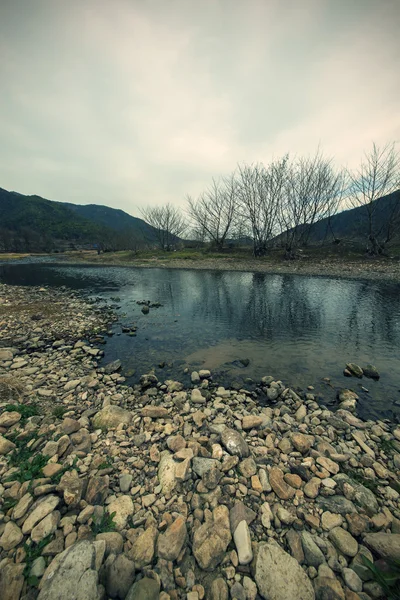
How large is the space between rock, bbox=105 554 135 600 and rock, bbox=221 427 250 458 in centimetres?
206

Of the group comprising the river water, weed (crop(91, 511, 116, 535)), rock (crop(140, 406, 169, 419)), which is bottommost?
the river water

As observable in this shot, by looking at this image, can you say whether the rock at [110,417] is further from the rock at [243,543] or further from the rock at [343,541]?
the rock at [343,541]

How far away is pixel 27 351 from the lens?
314 inches

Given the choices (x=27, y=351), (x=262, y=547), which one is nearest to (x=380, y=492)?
(x=262, y=547)

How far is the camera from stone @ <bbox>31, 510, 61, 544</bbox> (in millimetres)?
2578

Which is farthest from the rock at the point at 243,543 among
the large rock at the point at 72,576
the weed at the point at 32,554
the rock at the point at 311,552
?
the weed at the point at 32,554

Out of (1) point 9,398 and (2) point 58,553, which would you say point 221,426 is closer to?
(2) point 58,553

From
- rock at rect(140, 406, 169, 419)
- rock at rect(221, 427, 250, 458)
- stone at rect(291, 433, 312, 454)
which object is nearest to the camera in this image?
rock at rect(221, 427, 250, 458)

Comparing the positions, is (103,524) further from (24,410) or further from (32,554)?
(24,410)

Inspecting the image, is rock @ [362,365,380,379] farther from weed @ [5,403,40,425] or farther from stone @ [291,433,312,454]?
weed @ [5,403,40,425]

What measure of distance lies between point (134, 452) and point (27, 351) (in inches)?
259

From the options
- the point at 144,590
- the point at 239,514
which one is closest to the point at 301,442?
the point at 239,514

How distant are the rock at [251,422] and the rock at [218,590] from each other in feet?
7.91

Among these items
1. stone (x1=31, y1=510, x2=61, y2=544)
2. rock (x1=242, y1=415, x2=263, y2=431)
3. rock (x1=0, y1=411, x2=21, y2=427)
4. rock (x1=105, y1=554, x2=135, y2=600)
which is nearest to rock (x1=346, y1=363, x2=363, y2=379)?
rock (x1=242, y1=415, x2=263, y2=431)
